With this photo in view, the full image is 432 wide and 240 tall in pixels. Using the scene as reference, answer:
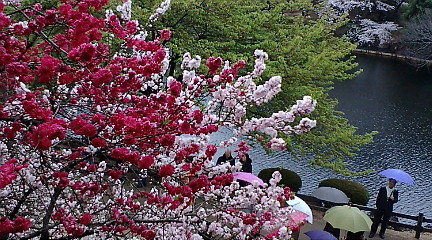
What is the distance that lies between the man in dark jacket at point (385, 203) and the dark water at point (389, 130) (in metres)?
4.40

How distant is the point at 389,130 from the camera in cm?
1938

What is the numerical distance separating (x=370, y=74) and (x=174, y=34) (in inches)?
867

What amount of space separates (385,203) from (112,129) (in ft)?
21.5

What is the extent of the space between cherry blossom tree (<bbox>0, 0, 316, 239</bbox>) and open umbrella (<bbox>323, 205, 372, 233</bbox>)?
2.69 metres

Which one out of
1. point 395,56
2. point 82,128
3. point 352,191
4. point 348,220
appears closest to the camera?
point 82,128

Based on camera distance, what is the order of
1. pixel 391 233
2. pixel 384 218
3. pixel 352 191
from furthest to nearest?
1. pixel 352 191
2. pixel 391 233
3. pixel 384 218

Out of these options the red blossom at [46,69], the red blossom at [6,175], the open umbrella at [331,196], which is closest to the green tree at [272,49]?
the open umbrella at [331,196]

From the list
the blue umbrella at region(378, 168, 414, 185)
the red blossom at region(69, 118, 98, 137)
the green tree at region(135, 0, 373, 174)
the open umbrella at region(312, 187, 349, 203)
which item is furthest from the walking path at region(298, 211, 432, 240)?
the red blossom at region(69, 118, 98, 137)

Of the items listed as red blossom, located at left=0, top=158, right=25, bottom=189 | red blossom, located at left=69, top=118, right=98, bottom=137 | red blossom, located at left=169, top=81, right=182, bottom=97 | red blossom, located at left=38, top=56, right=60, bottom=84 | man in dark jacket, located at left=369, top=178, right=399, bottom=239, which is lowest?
red blossom, located at left=0, top=158, right=25, bottom=189

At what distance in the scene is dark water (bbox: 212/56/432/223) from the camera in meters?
14.4

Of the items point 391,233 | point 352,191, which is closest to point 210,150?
point 391,233

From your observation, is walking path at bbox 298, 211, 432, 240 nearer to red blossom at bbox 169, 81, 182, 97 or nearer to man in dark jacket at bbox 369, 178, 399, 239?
man in dark jacket at bbox 369, 178, 399, 239

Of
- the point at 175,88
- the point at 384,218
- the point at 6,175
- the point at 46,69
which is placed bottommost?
the point at 6,175

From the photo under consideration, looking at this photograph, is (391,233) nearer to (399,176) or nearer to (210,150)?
(399,176)
